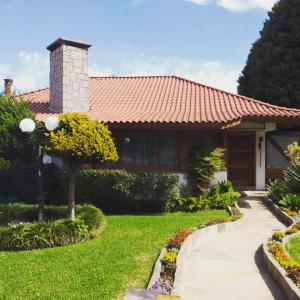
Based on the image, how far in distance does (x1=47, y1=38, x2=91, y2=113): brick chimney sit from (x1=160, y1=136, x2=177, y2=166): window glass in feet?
11.5

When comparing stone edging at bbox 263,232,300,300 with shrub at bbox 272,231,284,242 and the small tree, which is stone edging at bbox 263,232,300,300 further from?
the small tree

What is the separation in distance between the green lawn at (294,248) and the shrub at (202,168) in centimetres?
501

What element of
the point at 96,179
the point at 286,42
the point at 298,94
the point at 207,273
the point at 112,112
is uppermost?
the point at 286,42

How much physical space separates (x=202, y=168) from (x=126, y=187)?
8.61 ft

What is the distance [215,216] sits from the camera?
12.7 metres

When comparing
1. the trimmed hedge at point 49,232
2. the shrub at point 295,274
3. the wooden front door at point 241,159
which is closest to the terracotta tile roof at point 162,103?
the wooden front door at point 241,159

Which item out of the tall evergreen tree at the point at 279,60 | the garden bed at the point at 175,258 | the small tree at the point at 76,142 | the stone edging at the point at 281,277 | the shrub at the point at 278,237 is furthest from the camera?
the tall evergreen tree at the point at 279,60

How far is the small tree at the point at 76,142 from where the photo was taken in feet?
33.7

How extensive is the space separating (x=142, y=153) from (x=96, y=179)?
2248 mm

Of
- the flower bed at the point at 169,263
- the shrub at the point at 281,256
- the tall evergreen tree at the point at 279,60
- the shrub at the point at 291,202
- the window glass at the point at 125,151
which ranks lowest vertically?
the flower bed at the point at 169,263

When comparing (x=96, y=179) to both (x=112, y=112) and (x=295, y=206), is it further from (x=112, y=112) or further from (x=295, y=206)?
(x=295, y=206)

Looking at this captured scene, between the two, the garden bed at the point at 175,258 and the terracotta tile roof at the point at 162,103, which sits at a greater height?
the terracotta tile roof at the point at 162,103

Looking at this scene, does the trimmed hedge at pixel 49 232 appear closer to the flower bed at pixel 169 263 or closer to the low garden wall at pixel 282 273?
the flower bed at pixel 169 263

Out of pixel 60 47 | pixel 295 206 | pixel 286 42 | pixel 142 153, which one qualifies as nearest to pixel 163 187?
pixel 142 153
